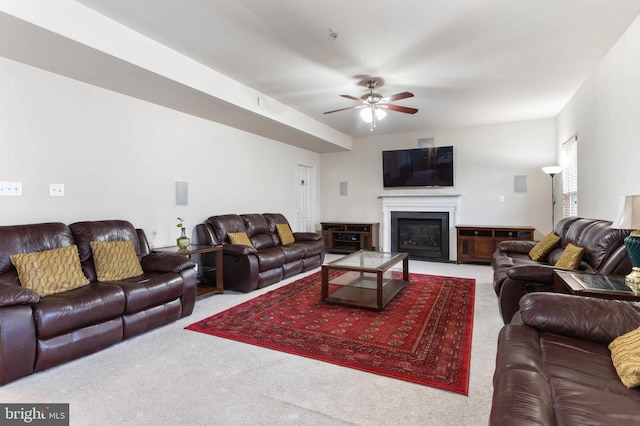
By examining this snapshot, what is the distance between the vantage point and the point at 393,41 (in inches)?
128

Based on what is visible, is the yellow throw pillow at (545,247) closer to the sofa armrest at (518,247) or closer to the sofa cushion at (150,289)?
the sofa armrest at (518,247)

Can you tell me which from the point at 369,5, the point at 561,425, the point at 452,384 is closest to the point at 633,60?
the point at 369,5

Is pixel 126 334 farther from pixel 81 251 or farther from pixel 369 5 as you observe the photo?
pixel 369 5

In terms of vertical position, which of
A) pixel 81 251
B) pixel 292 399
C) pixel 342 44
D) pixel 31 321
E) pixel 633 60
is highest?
pixel 342 44

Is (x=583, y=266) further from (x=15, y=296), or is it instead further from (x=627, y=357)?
(x=15, y=296)

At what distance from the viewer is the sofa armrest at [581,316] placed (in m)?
1.72

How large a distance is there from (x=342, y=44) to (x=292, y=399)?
3072 mm

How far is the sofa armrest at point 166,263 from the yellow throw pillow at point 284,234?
2406mm

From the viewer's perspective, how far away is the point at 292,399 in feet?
6.65

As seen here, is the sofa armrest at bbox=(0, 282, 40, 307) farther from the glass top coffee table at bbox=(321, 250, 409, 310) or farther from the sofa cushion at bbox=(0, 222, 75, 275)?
the glass top coffee table at bbox=(321, 250, 409, 310)

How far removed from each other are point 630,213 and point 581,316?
39.1 inches

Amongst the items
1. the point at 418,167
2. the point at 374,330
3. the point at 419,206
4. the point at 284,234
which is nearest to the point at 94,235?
the point at 374,330

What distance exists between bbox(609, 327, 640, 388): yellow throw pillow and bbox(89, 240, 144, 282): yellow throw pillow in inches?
143

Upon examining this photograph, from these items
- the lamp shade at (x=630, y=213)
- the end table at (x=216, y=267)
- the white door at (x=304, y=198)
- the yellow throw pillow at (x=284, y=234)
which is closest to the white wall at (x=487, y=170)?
the white door at (x=304, y=198)
